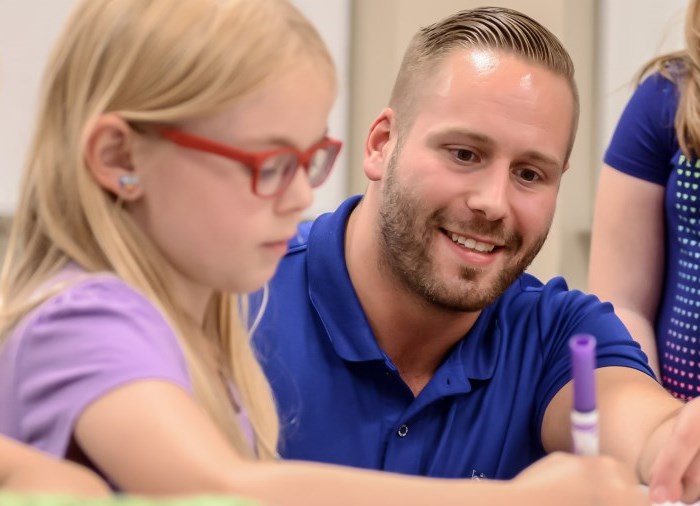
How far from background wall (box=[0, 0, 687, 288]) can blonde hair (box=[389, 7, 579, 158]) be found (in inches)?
A: 33.5

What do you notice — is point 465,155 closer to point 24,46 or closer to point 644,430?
point 644,430

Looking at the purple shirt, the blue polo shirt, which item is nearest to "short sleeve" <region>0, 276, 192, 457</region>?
the purple shirt

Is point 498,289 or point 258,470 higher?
point 258,470

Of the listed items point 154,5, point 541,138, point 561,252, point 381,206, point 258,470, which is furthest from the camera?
point 561,252

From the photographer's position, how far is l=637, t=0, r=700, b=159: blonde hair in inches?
59.2

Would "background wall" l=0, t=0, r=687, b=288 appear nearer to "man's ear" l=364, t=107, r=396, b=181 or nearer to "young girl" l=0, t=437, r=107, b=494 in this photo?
"man's ear" l=364, t=107, r=396, b=181

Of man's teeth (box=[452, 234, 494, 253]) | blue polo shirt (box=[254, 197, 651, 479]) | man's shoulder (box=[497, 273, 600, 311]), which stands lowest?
blue polo shirt (box=[254, 197, 651, 479])

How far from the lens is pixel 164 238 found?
2.72ft

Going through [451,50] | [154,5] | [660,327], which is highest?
[154,5]

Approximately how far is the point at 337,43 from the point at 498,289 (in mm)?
1245

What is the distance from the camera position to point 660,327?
1.64 metres

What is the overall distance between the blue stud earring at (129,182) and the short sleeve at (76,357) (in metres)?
0.08

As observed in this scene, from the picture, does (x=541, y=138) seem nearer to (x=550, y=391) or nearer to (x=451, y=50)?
(x=451, y=50)

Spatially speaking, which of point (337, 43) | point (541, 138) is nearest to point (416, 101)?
point (541, 138)
